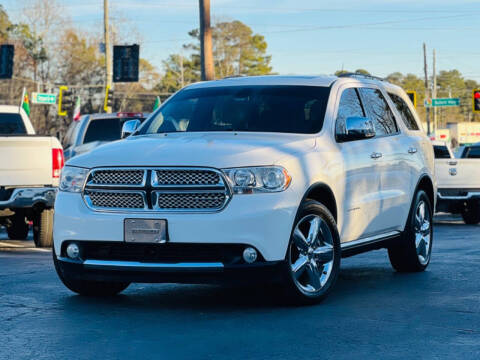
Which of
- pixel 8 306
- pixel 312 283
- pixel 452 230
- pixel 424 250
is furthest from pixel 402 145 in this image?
pixel 452 230

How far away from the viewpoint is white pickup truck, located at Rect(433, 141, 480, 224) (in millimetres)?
19328

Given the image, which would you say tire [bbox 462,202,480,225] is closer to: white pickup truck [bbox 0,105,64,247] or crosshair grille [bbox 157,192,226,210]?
white pickup truck [bbox 0,105,64,247]

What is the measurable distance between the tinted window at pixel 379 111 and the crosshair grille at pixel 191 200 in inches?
106

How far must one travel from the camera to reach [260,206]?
23.3ft

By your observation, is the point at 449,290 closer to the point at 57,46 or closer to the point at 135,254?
the point at 135,254

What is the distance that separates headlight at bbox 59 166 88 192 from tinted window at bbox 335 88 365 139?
2.19 metres

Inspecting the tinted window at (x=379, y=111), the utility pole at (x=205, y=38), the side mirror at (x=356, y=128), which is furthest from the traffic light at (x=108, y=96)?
the side mirror at (x=356, y=128)

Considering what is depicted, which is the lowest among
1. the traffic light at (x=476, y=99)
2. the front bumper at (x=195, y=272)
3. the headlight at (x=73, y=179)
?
the front bumper at (x=195, y=272)

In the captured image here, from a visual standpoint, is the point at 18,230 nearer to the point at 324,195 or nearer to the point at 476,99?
the point at 324,195

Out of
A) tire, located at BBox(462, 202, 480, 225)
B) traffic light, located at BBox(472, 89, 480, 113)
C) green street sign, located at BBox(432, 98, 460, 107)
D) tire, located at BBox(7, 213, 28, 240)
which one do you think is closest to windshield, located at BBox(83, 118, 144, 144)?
tire, located at BBox(7, 213, 28, 240)

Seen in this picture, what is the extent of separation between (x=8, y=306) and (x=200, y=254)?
1.61 metres

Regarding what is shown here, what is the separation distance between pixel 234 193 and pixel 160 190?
0.54m

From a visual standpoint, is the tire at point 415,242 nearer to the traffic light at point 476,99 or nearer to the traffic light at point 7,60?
the traffic light at point 476,99

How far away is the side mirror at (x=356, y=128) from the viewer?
8477 mm
